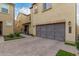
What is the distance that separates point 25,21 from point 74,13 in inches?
96.0

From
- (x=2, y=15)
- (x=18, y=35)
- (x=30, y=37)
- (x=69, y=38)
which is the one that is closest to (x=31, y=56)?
(x=18, y=35)

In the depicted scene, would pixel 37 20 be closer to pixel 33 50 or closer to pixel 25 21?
pixel 25 21

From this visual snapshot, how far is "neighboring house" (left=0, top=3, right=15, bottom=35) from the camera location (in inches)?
255

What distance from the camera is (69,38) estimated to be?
→ 7.72 metres

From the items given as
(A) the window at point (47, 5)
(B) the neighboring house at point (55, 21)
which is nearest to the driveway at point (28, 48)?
(B) the neighboring house at point (55, 21)

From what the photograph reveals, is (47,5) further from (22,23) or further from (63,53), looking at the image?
(63,53)

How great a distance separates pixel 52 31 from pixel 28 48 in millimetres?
2801

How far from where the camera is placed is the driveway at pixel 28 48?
6229mm

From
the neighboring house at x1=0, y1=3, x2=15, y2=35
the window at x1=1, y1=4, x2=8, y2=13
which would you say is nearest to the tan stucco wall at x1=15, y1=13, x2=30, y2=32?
the neighboring house at x1=0, y1=3, x2=15, y2=35

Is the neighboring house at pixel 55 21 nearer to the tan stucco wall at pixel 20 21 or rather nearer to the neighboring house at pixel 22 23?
the neighboring house at pixel 22 23

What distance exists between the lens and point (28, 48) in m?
→ 6.89

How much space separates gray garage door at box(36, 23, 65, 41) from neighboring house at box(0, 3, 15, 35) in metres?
2.83

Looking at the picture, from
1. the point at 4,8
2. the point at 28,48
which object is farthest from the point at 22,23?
the point at 28,48

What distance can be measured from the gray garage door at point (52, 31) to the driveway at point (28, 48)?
4.46 ft
